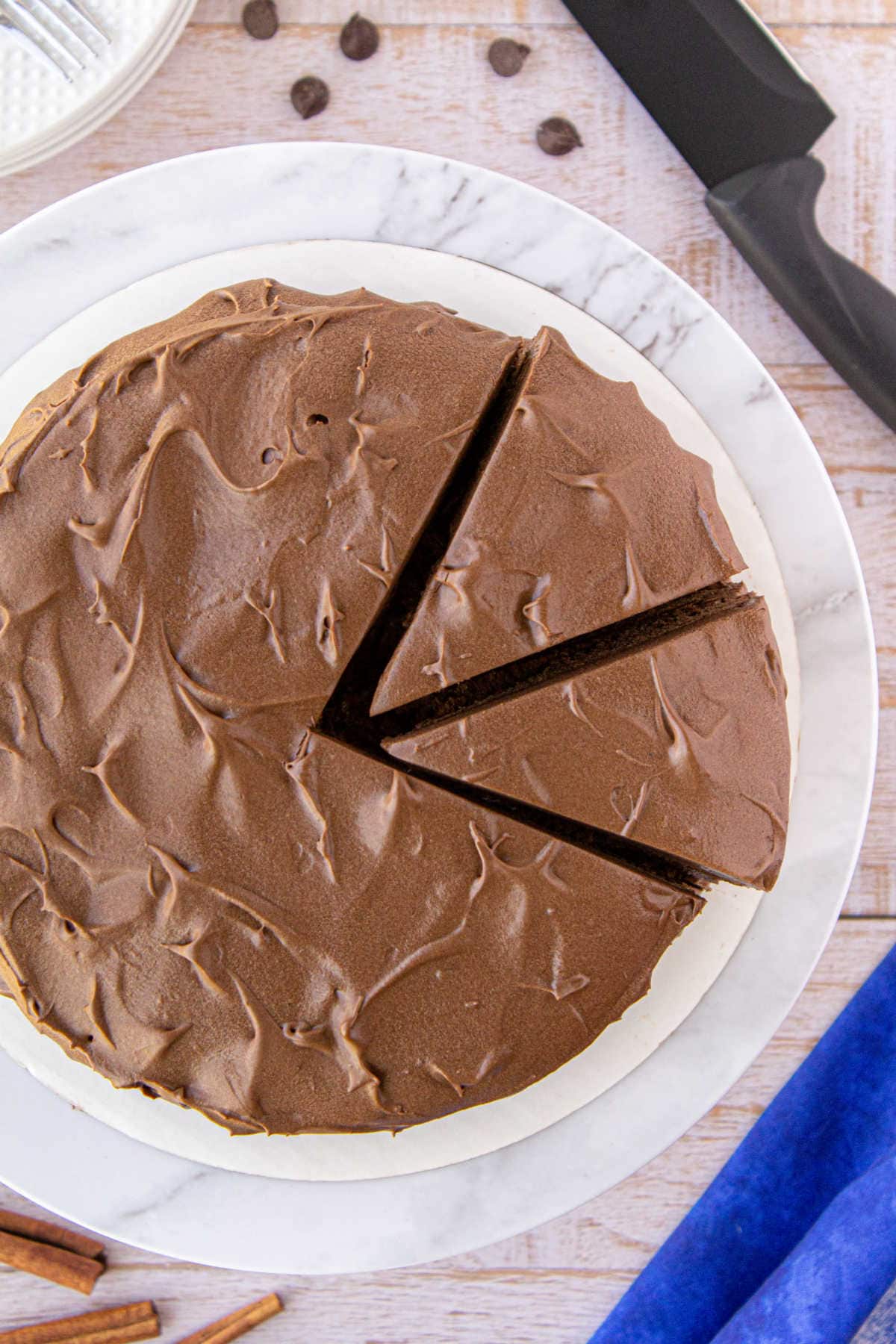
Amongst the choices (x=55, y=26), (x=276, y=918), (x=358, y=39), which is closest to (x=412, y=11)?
(x=358, y=39)

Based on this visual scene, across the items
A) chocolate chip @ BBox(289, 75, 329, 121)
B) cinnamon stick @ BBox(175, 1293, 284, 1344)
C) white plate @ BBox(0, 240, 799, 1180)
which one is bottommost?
cinnamon stick @ BBox(175, 1293, 284, 1344)

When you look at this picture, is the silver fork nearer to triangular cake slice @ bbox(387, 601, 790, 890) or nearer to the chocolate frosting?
the chocolate frosting

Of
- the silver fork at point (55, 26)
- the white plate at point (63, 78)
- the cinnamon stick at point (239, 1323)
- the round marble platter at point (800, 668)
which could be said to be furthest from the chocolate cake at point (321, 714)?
the cinnamon stick at point (239, 1323)

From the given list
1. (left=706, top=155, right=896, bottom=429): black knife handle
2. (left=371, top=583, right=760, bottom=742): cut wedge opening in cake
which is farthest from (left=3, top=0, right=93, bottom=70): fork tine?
(left=371, top=583, right=760, bottom=742): cut wedge opening in cake

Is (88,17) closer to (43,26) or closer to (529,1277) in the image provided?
(43,26)

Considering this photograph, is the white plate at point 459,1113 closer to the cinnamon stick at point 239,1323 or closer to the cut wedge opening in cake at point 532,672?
the cut wedge opening in cake at point 532,672

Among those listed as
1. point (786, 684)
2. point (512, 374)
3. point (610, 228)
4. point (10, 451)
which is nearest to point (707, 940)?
point (786, 684)
